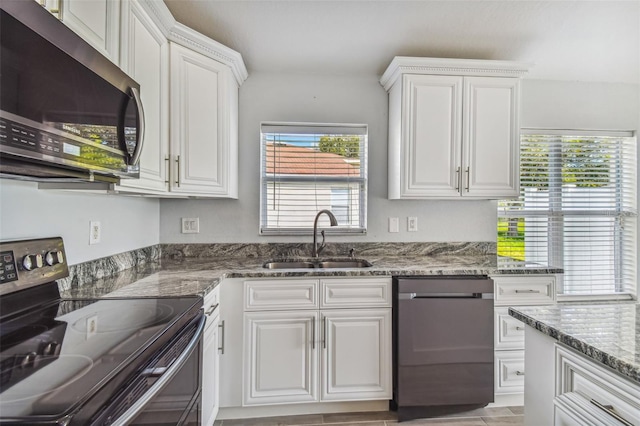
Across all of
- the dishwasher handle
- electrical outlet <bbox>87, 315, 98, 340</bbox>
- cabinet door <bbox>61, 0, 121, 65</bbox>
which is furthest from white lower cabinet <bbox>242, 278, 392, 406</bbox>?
cabinet door <bbox>61, 0, 121, 65</bbox>

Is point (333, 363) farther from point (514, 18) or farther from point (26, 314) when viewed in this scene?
point (514, 18)

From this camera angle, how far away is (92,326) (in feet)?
3.10

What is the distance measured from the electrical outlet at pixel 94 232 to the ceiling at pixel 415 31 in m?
1.22

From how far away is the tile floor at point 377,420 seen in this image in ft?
6.31

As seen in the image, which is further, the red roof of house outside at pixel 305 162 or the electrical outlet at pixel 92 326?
the red roof of house outside at pixel 305 162

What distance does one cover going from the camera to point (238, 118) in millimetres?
2467

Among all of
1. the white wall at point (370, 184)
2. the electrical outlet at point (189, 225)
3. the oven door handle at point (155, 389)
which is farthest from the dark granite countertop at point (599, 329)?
the electrical outlet at point (189, 225)

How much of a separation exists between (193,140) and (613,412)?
2.08 meters

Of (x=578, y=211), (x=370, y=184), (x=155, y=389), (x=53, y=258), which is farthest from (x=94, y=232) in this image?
(x=578, y=211)

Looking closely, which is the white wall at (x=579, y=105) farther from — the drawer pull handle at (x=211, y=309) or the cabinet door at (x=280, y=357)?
the drawer pull handle at (x=211, y=309)

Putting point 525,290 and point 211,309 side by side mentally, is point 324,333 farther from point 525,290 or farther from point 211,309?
point 525,290

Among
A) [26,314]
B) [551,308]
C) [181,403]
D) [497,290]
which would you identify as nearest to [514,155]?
[497,290]

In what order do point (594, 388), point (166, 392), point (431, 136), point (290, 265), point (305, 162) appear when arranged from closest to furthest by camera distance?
point (594, 388), point (166, 392), point (431, 136), point (290, 265), point (305, 162)

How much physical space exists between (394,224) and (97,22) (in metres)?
2.12
